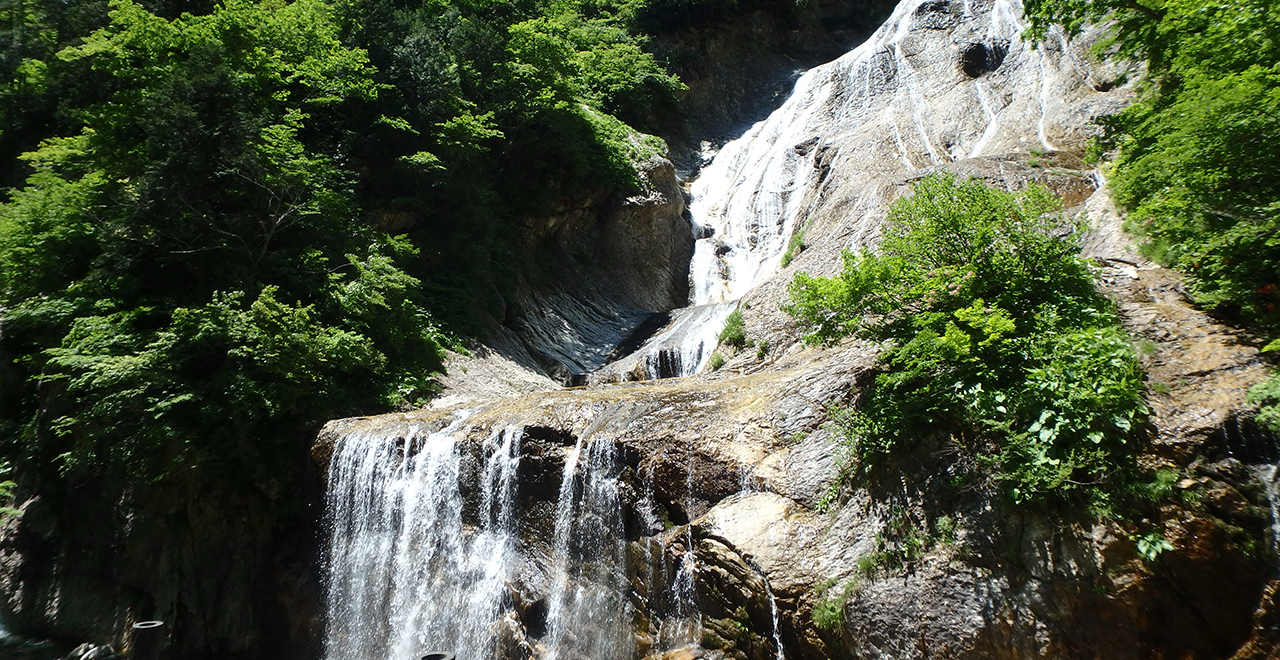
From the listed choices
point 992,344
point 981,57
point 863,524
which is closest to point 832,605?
point 863,524

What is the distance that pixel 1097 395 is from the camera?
487 centimetres

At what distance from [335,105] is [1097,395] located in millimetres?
17542

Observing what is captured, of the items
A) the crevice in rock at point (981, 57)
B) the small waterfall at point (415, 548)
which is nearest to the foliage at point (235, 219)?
Result: the small waterfall at point (415, 548)

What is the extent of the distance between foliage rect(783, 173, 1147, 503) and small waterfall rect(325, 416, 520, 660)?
468 centimetres

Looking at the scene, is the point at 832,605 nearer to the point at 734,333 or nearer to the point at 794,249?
the point at 734,333

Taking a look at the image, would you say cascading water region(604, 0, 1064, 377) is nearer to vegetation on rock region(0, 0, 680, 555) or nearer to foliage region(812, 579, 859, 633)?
vegetation on rock region(0, 0, 680, 555)

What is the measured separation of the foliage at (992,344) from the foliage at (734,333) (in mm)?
4389

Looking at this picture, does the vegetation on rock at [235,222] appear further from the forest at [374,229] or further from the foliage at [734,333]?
the foliage at [734,333]

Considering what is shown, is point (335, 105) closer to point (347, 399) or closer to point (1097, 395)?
point (347, 399)

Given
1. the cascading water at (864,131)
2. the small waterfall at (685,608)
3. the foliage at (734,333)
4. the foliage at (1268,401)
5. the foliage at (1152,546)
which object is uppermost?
the cascading water at (864,131)

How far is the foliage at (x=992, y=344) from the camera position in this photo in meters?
4.91

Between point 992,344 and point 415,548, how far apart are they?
300 inches

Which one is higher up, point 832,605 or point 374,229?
point 374,229

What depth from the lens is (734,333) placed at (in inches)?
456
